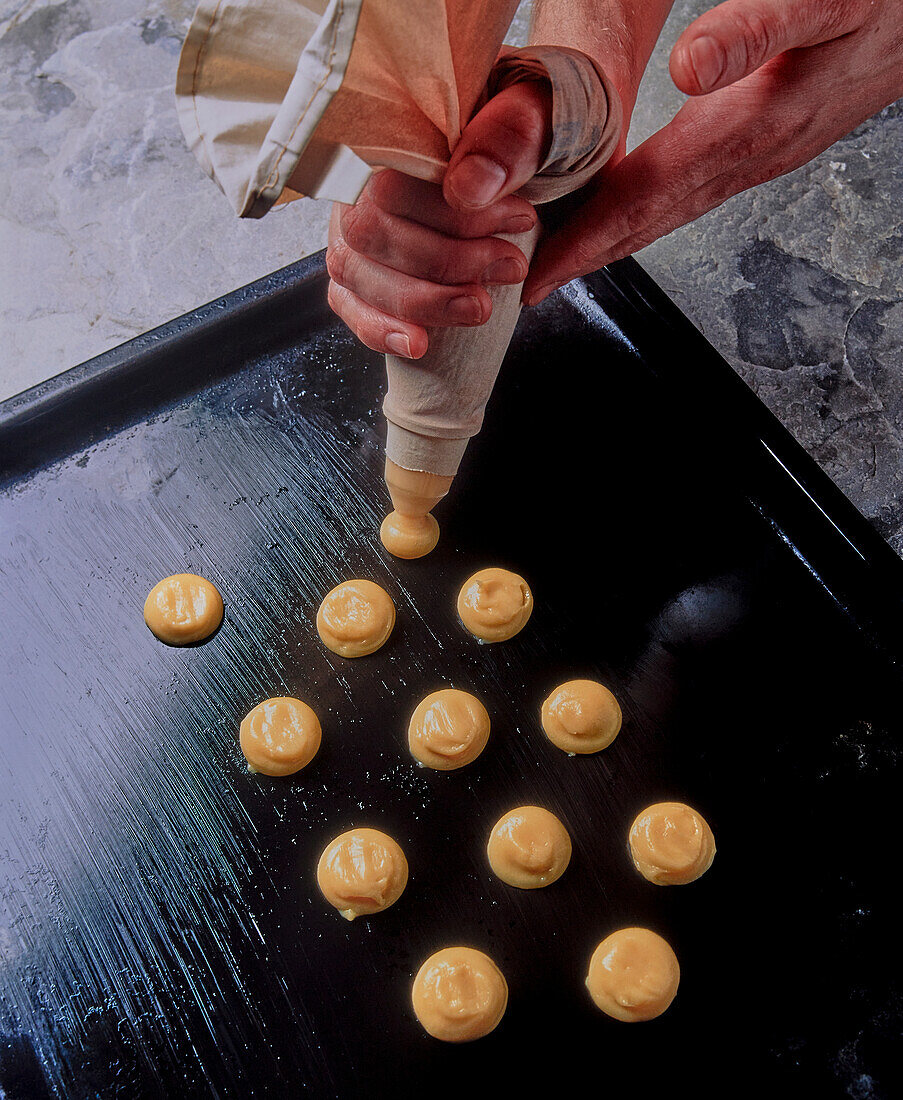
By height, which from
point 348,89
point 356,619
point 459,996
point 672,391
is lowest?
point 459,996

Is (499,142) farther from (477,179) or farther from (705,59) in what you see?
(705,59)

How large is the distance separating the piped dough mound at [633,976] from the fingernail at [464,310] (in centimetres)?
58

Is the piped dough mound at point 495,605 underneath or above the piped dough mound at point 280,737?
above

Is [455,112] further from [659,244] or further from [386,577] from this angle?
[659,244]

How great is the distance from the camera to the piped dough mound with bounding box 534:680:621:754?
0.86m

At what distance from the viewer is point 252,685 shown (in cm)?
92

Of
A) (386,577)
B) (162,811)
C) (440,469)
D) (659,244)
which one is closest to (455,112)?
(440,469)

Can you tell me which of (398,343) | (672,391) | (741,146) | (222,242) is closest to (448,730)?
(398,343)

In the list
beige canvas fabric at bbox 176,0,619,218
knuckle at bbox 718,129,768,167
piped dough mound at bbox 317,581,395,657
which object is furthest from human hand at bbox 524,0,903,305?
piped dough mound at bbox 317,581,395,657

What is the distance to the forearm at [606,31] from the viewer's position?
80 centimetres

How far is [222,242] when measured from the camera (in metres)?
1.42

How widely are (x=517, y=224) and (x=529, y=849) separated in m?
0.55

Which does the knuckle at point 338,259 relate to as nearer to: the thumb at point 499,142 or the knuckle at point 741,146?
the thumb at point 499,142

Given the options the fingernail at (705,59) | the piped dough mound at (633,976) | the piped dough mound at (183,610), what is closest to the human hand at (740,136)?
the fingernail at (705,59)
